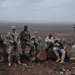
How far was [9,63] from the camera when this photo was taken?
14.1m

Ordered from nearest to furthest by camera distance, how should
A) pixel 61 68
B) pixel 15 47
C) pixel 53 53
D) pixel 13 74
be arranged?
1. pixel 13 74
2. pixel 61 68
3. pixel 15 47
4. pixel 53 53

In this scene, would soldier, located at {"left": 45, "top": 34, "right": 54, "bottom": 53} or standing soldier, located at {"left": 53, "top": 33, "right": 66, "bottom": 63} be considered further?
soldier, located at {"left": 45, "top": 34, "right": 54, "bottom": 53}

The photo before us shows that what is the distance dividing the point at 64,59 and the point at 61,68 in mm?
1636

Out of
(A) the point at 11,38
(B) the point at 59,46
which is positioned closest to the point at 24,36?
(A) the point at 11,38

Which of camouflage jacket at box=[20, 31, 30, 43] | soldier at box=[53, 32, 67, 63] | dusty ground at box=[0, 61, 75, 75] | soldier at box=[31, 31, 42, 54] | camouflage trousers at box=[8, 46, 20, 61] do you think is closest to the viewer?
dusty ground at box=[0, 61, 75, 75]

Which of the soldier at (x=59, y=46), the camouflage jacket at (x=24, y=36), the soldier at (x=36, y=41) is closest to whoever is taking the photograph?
the soldier at (x=59, y=46)

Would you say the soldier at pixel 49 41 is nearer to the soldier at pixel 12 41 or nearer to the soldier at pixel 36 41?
the soldier at pixel 36 41

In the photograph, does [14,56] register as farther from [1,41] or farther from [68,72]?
[68,72]

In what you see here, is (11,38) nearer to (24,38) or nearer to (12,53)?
(12,53)

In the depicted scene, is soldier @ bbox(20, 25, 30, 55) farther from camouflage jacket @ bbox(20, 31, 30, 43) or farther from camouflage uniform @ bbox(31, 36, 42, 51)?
camouflage uniform @ bbox(31, 36, 42, 51)

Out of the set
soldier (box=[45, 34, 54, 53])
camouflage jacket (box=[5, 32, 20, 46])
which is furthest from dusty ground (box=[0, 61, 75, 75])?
camouflage jacket (box=[5, 32, 20, 46])

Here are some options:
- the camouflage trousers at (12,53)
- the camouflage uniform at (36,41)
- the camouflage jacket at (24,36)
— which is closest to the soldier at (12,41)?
the camouflage trousers at (12,53)

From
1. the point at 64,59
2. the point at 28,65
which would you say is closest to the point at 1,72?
the point at 28,65

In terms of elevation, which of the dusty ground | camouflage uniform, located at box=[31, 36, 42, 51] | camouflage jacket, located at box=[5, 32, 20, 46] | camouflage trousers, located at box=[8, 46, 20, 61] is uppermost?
camouflage jacket, located at box=[5, 32, 20, 46]
